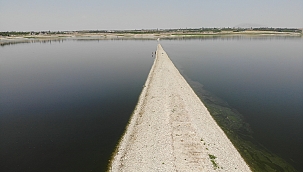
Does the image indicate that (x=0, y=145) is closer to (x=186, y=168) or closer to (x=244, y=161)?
(x=186, y=168)

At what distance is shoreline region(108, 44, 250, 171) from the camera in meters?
14.8

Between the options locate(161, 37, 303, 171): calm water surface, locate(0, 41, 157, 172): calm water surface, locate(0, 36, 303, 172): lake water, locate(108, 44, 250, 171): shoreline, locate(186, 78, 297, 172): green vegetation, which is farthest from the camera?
locate(161, 37, 303, 171): calm water surface

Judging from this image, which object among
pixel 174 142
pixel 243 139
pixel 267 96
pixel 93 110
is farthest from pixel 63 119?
pixel 267 96

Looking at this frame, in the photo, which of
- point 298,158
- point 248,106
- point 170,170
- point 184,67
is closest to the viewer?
point 170,170

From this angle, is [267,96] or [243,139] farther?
[267,96]

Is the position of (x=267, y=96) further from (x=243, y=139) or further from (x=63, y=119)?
(x=63, y=119)

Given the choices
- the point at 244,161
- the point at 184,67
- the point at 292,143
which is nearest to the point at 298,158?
the point at 292,143

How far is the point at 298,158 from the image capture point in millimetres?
16500

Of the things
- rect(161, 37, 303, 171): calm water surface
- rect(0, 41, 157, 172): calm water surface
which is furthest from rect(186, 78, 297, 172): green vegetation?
rect(0, 41, 157, 172): calm water surface

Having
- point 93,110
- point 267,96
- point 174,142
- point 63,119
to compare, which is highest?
point 267,96

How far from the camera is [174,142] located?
1731 cm

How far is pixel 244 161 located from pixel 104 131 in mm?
12180

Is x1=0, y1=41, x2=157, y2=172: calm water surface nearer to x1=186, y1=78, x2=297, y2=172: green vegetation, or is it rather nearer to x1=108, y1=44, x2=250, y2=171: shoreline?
x1=108, y1=44, x2=250, y2=171: shoreline

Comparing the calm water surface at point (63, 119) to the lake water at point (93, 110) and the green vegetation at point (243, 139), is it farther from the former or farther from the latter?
the green vegetation at point (243, 139)
